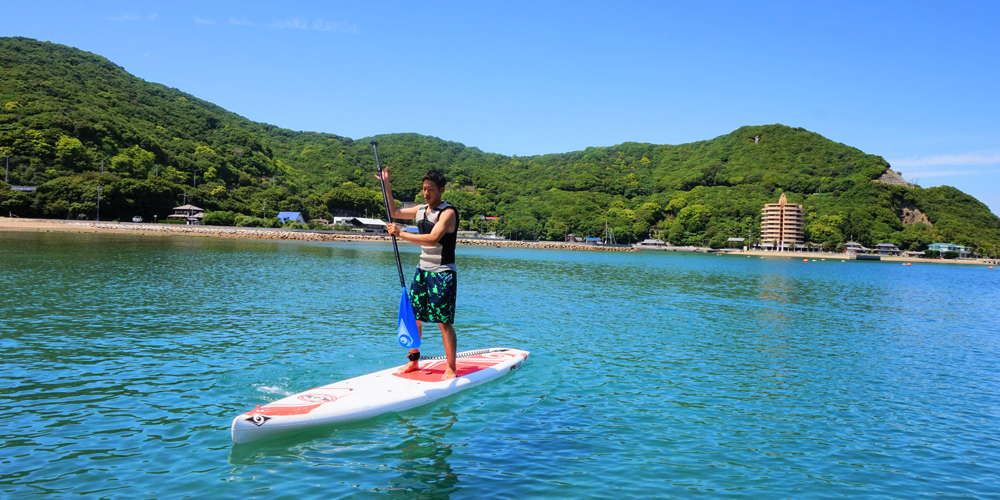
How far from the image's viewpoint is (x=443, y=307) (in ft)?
25.7

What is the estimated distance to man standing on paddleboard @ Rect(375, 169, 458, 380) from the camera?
24.8 ft

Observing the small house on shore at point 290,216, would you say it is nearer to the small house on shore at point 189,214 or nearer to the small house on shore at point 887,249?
the small house on shore at point 189,214

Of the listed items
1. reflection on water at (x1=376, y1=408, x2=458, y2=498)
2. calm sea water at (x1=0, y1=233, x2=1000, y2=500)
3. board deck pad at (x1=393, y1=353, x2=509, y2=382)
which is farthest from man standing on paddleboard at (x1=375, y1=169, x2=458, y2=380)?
calm sea water at (x1=0, y1=233, x2=1000, y2=500)

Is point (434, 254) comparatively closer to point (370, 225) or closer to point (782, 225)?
point (370, 225)

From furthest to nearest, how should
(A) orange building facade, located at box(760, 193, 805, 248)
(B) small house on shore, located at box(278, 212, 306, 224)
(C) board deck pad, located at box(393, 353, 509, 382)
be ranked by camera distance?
1. (A) orange building facade, located at box(760, 193, 805, 248)
2. (B) small house on shore, located at box(278, 212, 306, 224)
3. (C) board deck pad, located at box(393, 353, 509, 382)

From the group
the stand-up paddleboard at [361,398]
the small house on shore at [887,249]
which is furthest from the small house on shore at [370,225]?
the small house on shore at [887,249]

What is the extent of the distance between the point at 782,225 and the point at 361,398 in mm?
167793

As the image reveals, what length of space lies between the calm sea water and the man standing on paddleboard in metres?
1.46

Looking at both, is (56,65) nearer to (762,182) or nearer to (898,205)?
(762,182)

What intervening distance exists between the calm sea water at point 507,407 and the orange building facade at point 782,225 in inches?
5871

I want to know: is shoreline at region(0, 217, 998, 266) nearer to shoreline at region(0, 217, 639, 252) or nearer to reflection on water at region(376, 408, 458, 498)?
shoreline at region(0, 217, 639, 252)

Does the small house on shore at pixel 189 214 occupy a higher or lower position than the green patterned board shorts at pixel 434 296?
higher

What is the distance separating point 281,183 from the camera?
149750mm

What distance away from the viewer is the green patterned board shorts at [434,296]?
25.6ft
